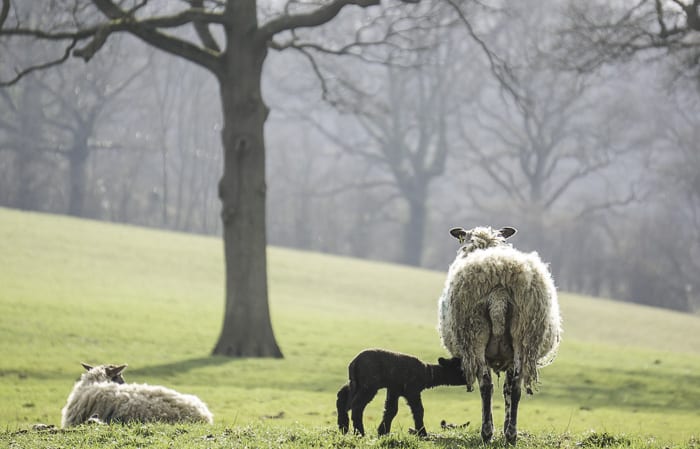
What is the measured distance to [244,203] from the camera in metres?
20.5

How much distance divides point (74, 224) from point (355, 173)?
33.0 m

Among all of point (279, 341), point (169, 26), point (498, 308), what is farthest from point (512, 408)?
point (279, 341)

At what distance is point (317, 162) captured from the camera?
7700 cm

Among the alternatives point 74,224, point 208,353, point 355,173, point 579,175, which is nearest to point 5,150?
point 74,224

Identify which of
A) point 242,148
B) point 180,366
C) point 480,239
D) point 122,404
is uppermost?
point 242,148

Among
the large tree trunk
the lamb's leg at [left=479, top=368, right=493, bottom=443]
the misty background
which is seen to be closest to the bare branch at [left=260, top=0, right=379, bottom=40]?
the large tree trunk

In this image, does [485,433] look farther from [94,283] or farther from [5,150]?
[5,150]

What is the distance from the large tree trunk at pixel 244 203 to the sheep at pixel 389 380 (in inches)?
463

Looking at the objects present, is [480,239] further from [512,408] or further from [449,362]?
[512,408]

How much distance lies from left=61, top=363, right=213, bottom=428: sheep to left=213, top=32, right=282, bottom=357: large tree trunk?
9769 millimetres

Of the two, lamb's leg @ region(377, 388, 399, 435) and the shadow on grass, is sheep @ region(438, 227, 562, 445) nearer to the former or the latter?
lamb's leg @ region(377, 388, 399, 435)

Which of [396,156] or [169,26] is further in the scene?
[396,156]

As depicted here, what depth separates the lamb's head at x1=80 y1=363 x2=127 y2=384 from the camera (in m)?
10.8

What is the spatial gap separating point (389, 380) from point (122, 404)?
10.9 ft
